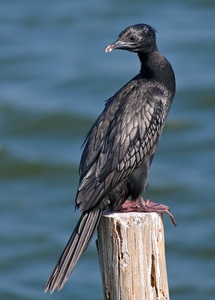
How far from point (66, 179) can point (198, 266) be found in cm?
224

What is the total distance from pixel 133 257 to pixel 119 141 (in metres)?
1.07

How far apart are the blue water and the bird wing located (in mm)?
4459

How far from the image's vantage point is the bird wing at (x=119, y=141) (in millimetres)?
7488

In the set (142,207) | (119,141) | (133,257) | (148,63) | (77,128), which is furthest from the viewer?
(77,128)

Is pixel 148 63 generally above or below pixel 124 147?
above

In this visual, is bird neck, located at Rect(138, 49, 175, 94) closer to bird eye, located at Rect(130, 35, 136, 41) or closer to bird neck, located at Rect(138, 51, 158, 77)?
bird neck, located at Rect(138, 51, 158, 77)

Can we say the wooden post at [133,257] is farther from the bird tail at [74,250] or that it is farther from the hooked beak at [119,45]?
the hooked beak at [119,45]

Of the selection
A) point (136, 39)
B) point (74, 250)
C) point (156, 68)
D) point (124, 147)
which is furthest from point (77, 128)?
point (74, 250)

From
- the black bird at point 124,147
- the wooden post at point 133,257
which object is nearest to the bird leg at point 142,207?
the black bird at point 124,147

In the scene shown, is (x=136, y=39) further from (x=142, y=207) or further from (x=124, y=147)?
(x=142, y=207)

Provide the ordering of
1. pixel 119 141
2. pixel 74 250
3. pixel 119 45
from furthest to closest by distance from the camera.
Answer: pixel 119 45 → pixel 119 141 → pixel 74 250

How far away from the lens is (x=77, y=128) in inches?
581

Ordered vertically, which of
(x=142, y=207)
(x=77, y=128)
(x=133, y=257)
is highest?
(x=77, y=128)

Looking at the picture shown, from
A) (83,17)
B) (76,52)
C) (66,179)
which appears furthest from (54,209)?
(83,17)
